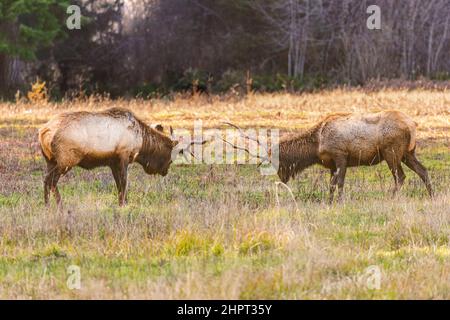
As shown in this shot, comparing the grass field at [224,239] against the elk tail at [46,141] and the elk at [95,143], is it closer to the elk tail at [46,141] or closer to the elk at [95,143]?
the elk at [95,143]

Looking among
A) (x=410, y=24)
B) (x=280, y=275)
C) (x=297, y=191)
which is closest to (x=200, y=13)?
(x=410, y=24)

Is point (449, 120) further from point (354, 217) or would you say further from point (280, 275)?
point (280, 275)

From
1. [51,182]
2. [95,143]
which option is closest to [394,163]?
[95,143]

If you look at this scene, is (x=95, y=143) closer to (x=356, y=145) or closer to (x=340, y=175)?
(x=340, y=175)

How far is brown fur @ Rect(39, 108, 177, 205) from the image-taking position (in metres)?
10.1

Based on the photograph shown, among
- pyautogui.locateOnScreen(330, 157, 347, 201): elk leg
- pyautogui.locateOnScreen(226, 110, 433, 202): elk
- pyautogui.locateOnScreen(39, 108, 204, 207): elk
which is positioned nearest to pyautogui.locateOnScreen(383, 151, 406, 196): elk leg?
pyautogui.locateOnScreen(226, 110, 433, 202): elk

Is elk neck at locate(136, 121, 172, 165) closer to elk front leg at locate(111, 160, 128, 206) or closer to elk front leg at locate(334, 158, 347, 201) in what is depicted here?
elk front leg at locate(111, 160, 128, 206)

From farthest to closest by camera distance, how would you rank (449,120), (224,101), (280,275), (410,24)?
(410,24) → (224,101) → (449,120) → (280,275)

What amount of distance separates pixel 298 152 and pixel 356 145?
2.69 feet

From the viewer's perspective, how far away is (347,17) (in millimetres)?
35781

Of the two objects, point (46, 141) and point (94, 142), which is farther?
point (94, 142)

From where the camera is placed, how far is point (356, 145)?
36.1 ft

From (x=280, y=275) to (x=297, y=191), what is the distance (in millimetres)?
4909

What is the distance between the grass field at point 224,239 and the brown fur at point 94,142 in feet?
1.52
